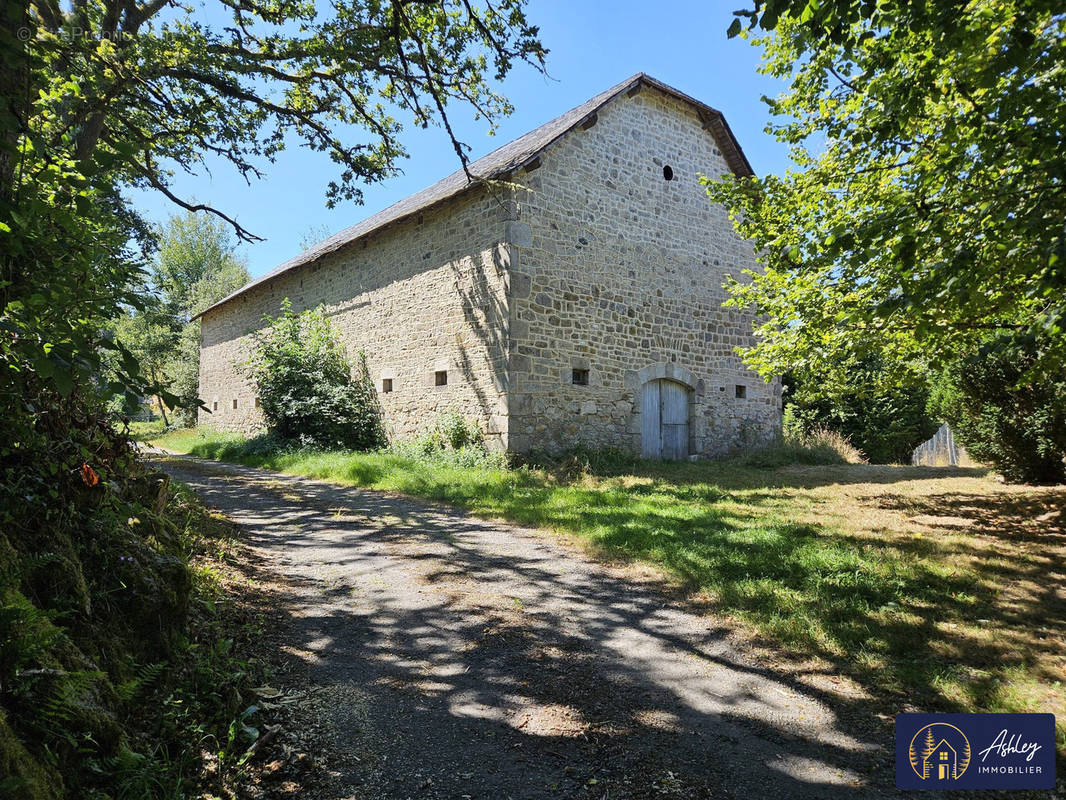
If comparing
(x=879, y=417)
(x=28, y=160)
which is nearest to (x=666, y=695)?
(x=28, y=160)

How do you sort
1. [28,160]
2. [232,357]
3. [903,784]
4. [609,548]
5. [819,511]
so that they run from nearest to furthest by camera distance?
1. [903,784]
2. [28,160]
3. [609,548]
4. [819,511]
5. [232,357]

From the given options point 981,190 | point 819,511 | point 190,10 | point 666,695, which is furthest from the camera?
point 190,10

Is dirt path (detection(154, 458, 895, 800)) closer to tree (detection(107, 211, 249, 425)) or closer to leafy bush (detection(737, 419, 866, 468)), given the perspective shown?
leafy bush (detection(737, 419, 866, 468))

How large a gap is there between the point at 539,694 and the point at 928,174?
185 inches

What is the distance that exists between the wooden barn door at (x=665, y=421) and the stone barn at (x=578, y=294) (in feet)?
0.12

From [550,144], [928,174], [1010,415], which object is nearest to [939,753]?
[928,174]

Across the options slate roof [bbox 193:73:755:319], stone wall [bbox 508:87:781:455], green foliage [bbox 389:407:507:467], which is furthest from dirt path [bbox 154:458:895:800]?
slate roof [bbox 193:73:755:319]

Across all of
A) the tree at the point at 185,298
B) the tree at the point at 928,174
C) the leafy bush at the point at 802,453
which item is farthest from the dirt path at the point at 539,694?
the tree at the point at 185,298

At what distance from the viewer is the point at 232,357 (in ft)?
60.8

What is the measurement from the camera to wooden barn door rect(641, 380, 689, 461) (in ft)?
37.1

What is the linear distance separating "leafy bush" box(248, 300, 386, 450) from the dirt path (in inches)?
301

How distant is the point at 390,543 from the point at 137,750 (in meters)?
3.31

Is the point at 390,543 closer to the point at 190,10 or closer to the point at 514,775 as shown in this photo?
the point at 514,775

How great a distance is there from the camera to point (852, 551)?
4.64 metres
